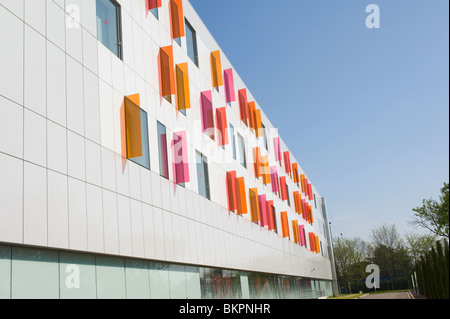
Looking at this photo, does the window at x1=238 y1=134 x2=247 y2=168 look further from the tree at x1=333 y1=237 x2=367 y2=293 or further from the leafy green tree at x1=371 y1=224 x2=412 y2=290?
the tree at x1=333 y1=237 x2=367 y2=293

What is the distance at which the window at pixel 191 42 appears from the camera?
21391 millimetres

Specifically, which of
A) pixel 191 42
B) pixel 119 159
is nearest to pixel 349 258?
pixel 191 42

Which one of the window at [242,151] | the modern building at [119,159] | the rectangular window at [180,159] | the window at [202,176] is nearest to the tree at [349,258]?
the window at [242,151]

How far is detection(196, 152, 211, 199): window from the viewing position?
63.4ft

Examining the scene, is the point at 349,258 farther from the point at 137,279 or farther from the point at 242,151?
the point at 137,279

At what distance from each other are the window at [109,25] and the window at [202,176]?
21.8 ft

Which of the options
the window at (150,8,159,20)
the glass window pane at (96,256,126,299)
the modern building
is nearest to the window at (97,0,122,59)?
the modern building

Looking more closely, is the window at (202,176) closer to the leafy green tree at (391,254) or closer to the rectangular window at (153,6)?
the rectangular window at (153,6)

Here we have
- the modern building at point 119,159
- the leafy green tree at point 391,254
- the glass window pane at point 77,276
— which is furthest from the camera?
the leafy green tree at point 391,254

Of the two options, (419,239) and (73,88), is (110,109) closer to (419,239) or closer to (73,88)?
(73,88)
